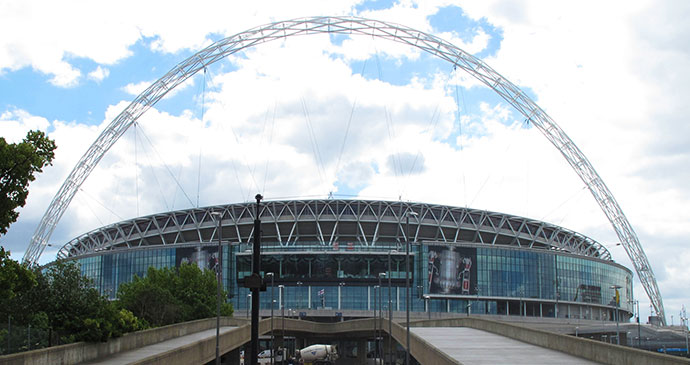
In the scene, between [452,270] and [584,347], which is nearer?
[584,347]

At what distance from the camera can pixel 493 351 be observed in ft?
132

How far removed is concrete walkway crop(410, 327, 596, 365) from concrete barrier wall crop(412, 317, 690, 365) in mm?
473

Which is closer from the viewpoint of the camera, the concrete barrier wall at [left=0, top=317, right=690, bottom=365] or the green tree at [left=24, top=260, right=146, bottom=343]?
the concrete barrier wall at [left=0, top=317, right=690, bottom=365]

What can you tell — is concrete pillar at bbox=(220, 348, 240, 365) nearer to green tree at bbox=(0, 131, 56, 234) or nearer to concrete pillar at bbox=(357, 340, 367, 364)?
concrete pillar at bbox=(357, 340, 367, 364)

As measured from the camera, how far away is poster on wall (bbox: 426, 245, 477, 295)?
5625 inches

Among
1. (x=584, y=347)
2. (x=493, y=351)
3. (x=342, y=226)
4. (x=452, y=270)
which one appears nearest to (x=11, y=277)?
(x=493, y=351)

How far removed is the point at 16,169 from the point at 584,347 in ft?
87.2

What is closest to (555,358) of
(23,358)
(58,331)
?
(23,358)

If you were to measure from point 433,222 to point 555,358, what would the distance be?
116 m

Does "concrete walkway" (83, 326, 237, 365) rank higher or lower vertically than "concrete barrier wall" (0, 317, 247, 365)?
lower

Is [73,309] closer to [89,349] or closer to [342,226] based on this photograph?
[89,349]

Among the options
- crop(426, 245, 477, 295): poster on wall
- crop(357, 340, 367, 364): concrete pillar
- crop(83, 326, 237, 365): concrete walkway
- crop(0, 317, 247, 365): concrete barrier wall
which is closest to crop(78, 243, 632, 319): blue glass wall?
crop(426, 245, 477, 295): poster on wall

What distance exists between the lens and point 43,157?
99.3 feet

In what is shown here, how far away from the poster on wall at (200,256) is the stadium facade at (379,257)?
0.63 ft
